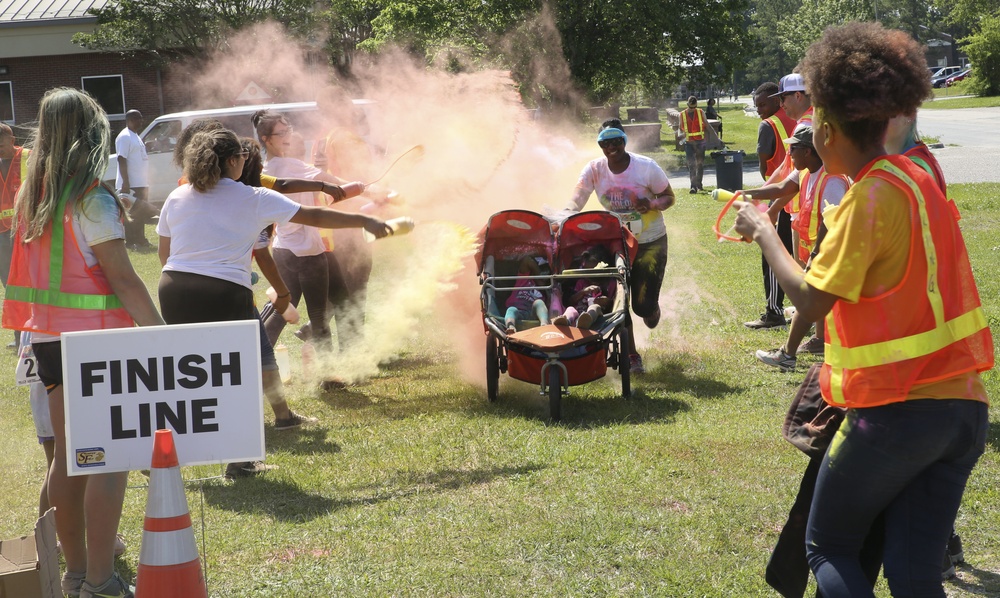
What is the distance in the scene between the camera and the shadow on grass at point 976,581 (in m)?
4.04

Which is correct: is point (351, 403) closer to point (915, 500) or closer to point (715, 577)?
point (715, 577)

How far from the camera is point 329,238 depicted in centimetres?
782

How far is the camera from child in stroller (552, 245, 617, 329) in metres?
6.92

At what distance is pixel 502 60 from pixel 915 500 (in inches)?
936

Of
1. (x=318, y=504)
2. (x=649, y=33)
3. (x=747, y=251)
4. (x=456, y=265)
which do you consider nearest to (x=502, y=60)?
(x=649, y=33)

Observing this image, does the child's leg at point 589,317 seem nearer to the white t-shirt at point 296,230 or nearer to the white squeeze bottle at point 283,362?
the white t-shirt at point 296,230

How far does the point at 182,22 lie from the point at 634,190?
2687 cm

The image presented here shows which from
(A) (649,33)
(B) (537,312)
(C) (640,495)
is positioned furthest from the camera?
(A) (649,33)

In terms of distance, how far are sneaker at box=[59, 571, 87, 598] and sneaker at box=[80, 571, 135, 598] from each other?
0.15 metres

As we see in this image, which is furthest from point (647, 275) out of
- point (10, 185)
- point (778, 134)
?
point (10, 185)

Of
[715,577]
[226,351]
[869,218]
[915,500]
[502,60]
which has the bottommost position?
[715,577]

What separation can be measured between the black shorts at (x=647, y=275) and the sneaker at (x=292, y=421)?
2.68m

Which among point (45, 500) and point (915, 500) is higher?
point (915, 500)

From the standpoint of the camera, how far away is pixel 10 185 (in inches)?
339
